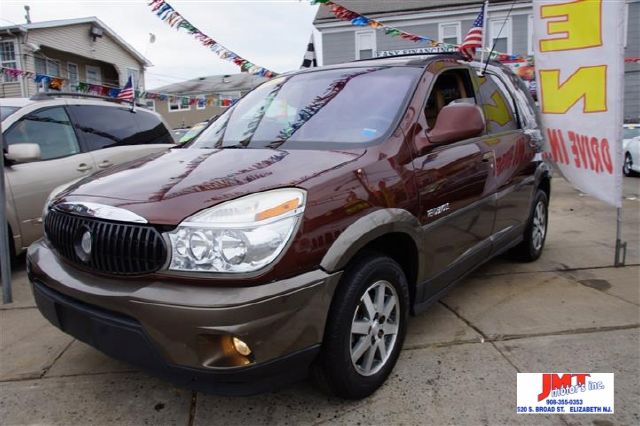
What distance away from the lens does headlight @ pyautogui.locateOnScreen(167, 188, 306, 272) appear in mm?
1916

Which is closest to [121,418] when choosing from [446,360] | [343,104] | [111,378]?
[111,378]

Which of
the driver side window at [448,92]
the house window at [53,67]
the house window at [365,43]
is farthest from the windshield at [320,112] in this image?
the house window at [53,67]

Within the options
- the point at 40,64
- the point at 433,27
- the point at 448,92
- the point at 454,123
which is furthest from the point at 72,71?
the point at 454,123

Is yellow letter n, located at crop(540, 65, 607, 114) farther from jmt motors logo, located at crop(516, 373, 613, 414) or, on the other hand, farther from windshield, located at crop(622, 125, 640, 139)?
windshield, located at crop(622, 125, 640, 139)

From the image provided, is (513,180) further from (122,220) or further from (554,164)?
(122,220)

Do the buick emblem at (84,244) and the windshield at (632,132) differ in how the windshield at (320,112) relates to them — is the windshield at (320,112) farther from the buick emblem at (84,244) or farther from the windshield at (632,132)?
the windshield at (632,132)

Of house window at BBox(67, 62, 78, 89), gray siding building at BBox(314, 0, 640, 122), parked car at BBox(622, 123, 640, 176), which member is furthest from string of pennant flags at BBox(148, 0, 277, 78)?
house window at BBox(67, 62, 78, 89)

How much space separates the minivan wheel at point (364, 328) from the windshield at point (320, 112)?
0.74 m

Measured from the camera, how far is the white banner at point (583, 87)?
13.4 feet

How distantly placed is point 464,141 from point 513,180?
3.14 feet

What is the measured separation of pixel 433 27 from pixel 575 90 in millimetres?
17865

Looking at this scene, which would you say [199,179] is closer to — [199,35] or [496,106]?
[496,106]

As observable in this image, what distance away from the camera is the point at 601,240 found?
557cm

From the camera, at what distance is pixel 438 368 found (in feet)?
9.10
